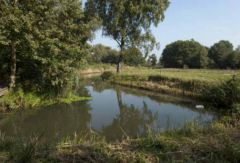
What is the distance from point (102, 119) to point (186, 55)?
178 ft

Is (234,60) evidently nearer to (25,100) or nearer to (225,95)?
(225,95)

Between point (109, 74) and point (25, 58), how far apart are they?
15014 mm

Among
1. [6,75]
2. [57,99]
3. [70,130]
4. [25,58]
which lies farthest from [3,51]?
[70,130]

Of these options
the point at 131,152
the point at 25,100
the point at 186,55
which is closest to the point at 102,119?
the point at 131,152

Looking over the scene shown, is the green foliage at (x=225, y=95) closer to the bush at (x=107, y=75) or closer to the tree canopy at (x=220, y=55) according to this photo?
the bush at (x=107, y=75)

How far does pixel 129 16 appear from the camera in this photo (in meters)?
20.8

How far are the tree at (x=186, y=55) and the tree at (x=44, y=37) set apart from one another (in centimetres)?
4607

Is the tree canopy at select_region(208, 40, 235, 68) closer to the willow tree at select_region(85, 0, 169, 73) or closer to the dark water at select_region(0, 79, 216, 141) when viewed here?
the willow tree at select_region(85, 0, 169, 73)

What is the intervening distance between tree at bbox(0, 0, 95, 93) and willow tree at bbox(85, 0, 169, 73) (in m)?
11.7

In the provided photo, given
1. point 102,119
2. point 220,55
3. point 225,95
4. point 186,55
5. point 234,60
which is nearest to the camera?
point 102,119

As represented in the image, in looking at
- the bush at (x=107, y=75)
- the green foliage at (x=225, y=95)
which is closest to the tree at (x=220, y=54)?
the bush at (x=107, y=75)

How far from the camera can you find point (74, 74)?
9.86 meters

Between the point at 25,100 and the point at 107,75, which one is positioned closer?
the point at 25,100

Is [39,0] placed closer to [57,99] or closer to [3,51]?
[3,51]
